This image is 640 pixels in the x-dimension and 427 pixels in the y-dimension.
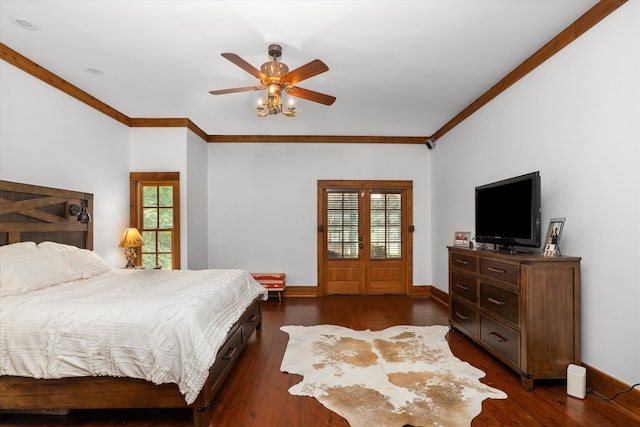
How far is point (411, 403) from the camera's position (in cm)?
247

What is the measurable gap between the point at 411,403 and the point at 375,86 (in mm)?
3286

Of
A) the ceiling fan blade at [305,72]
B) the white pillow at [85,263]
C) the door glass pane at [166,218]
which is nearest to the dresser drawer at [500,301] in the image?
the ceiling fan blade at [305,72]

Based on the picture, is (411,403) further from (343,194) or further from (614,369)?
(343,194)

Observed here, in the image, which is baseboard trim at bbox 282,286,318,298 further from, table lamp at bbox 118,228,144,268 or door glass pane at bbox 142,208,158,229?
table lamp at bbox 118,228,144,268

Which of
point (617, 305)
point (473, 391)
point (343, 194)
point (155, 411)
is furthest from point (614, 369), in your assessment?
point (343, 194)

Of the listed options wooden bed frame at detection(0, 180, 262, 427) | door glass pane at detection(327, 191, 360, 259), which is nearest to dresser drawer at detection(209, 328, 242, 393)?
wooden bed frame at detection(0, 180, 262, 427)

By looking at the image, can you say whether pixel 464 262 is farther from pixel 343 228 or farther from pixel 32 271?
pixel 32 271

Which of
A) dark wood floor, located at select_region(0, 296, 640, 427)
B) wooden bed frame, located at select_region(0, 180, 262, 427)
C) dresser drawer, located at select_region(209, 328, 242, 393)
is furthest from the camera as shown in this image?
dresser drawer, located at select_region(209, 328, 242, 393)

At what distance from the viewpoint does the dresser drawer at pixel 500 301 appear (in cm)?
284

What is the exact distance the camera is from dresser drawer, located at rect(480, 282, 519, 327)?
9.33 ft

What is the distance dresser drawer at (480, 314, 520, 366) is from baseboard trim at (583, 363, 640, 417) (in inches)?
20.5

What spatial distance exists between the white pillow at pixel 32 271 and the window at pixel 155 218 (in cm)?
204

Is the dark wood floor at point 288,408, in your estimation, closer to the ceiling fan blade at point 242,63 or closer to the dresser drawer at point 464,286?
the dresser drawer at point 464,286

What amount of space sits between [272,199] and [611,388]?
509 cm
